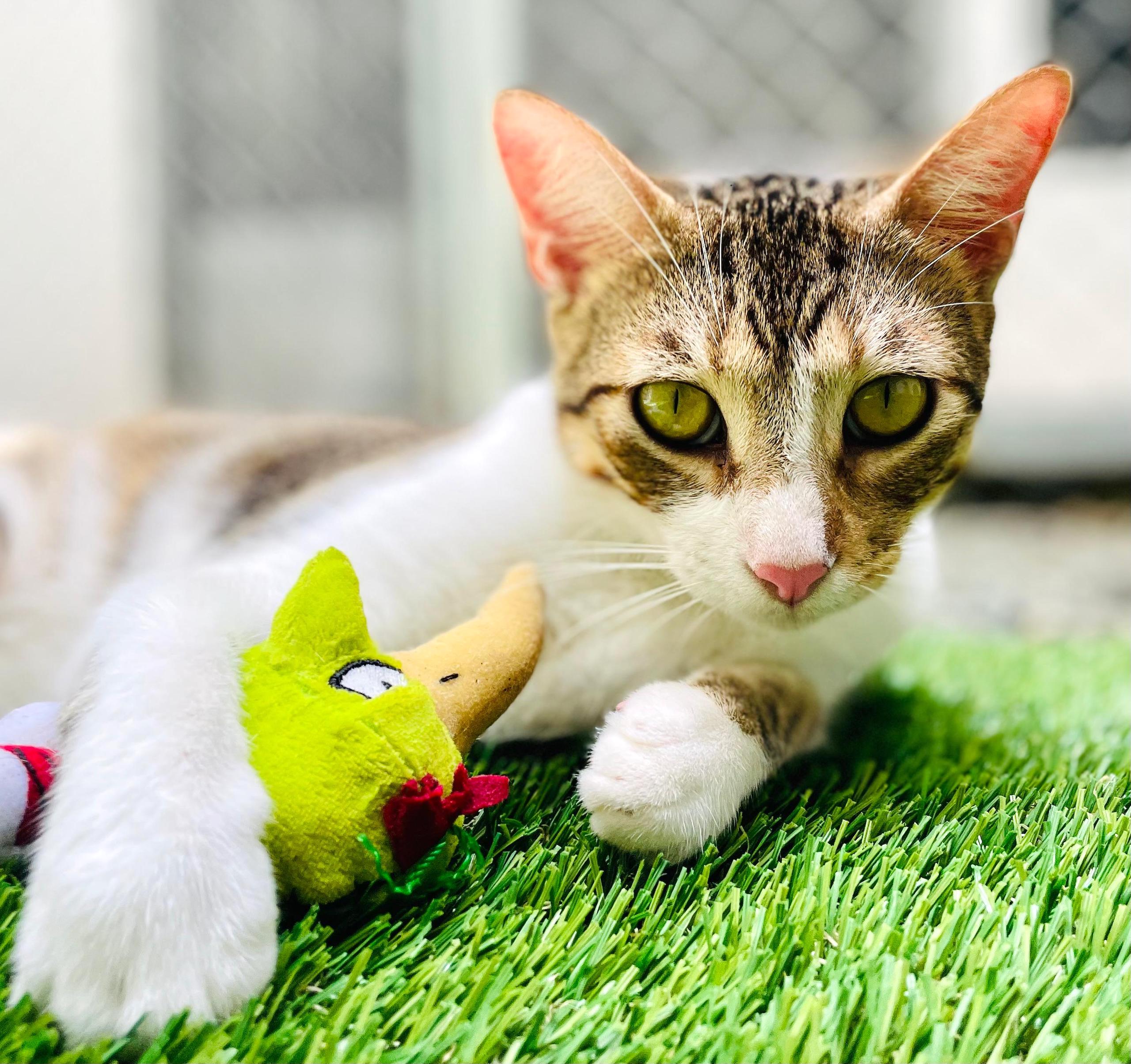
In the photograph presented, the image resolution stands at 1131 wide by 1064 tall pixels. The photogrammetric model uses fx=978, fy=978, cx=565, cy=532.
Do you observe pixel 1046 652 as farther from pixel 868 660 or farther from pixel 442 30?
pixel 442 30

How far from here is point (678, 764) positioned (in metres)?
0.81

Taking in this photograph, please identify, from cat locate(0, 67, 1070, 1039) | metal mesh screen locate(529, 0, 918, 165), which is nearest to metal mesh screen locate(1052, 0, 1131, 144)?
metal mesh screen locate(529, 0, 918, 165)

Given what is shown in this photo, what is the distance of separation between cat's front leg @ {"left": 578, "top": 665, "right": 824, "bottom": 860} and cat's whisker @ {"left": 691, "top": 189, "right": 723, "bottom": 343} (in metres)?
0.36

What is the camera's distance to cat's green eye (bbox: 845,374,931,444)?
95 centimetres

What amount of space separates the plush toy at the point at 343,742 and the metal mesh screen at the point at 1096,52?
329cm

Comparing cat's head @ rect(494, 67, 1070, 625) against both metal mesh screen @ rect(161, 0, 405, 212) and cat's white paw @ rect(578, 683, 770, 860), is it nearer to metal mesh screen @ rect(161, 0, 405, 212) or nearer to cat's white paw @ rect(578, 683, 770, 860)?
cat's white paw @ rect(578, 683, 770, 860)

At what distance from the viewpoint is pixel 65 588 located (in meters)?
1.63

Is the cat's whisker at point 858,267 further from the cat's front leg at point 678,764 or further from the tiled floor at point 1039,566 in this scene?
the tiled floor at point 1039,566

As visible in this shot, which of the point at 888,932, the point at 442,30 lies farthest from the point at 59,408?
the point at 888,932

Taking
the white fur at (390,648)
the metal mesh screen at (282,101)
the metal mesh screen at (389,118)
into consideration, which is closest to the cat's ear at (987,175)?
the white fur at (390,648)

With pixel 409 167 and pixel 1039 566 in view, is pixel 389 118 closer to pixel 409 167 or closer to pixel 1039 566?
pixel 409 167

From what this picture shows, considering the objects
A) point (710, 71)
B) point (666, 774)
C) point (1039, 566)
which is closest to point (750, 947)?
point (666, 774)

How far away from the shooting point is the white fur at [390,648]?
1.92ft

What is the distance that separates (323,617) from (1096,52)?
11.6ft
